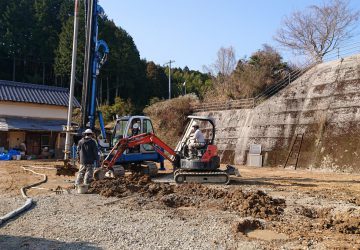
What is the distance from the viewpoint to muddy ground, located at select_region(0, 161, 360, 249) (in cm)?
638

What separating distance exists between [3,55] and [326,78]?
35.7 meters

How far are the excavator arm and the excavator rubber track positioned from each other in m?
0.84

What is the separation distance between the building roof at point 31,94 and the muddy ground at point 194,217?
70.3 feet

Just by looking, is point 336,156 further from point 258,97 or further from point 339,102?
point 258,97

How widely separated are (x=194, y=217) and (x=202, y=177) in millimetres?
5661

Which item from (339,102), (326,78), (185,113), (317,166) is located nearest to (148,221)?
(317,166)

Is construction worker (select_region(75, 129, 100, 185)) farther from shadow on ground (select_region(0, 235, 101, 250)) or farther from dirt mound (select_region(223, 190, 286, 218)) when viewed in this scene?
shadow on ground (select_region(0, 235, 101, 250))

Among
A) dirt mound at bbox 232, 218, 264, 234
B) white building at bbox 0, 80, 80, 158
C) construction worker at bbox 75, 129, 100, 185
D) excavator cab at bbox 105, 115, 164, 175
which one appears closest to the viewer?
dirt mound at bbox 232, 218, 264, 234

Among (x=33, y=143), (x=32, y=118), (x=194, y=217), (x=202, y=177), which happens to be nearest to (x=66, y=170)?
(x=202, y=177)

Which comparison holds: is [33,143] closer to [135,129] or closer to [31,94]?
[31,94]

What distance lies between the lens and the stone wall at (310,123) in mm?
21297

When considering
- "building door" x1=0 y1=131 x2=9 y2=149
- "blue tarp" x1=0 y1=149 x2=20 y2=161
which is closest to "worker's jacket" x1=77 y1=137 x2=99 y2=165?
"blue tarp" x1=0 y1=149 x2=20 y2=161

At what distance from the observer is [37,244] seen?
6.20 meters

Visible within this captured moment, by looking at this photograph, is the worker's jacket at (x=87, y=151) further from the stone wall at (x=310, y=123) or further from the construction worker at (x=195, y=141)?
the stone wall at (x=310, y=123)
